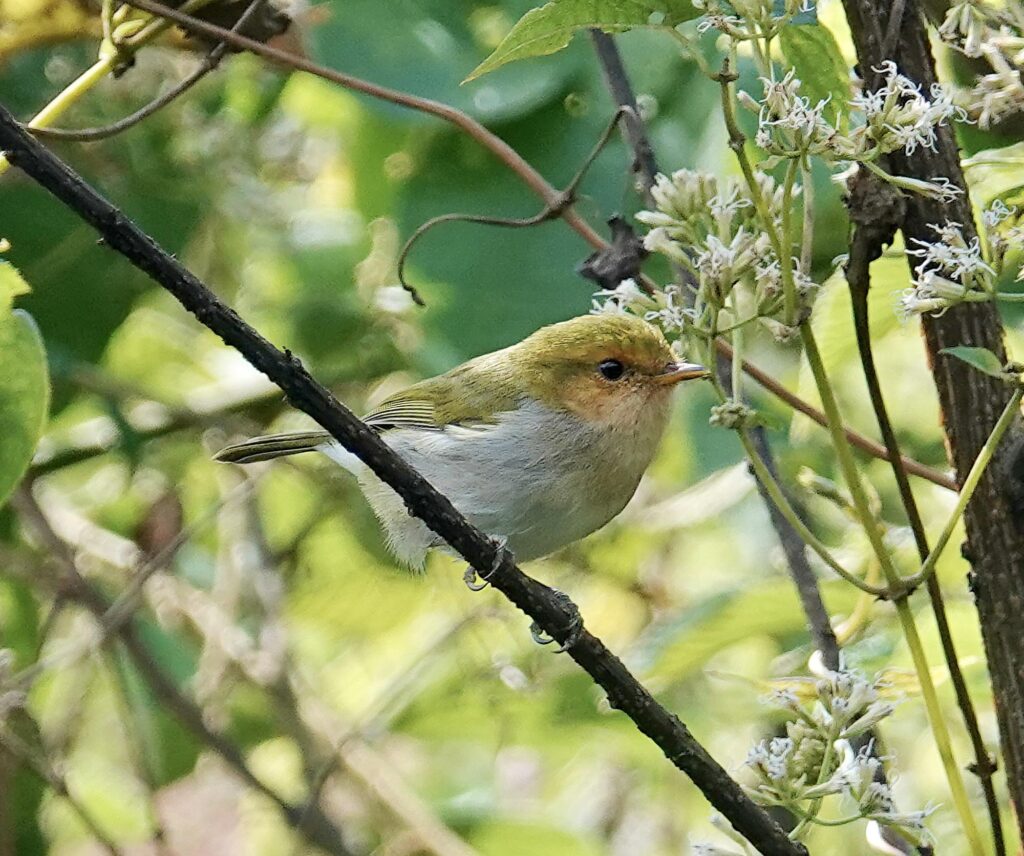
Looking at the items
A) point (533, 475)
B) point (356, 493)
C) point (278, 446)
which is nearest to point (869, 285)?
point (533, 475)

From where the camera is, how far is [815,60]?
5.78 ft

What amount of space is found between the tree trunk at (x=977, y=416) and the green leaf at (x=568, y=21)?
0.28 metres

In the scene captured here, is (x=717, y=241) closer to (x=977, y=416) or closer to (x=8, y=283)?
(x=977, y=416)

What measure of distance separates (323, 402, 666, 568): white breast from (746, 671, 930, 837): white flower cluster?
1248 mm

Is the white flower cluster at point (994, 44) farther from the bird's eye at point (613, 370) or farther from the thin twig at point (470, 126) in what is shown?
the bird's eye at point (613, 370)

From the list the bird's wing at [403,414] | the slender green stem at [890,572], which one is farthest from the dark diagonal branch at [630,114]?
the bird's wing at [403,414]

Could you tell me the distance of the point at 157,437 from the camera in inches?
150

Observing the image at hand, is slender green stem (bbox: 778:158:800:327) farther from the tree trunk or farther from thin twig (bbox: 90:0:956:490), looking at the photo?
thin twig (bbox: 90:0:956:490)

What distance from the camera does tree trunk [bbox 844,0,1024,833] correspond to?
5.78 feet

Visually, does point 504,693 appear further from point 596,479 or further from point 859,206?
point 859,206

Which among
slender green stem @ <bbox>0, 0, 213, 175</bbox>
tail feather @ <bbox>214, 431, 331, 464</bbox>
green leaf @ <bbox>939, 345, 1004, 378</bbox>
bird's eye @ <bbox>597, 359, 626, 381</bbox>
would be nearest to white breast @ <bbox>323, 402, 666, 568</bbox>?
bird's eye @ <bbox>597, 359, 626, 381</bbox>

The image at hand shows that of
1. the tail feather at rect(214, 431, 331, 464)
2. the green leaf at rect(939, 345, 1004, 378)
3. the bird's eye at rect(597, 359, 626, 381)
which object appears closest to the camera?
the green leaf at rect(939, 345, 1004, 378)

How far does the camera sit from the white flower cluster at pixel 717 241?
1624 mm

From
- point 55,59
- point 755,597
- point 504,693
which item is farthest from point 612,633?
point 55,59
